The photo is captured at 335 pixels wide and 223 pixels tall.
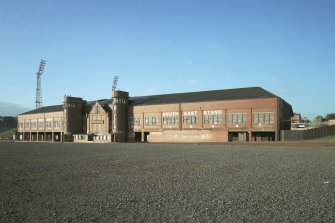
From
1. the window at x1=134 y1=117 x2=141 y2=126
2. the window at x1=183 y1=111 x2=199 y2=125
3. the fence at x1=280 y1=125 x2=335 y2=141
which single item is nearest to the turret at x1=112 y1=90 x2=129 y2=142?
the window at x1=134 y1=117 x2=141 y2=126

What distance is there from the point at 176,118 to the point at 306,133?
25.9 metres

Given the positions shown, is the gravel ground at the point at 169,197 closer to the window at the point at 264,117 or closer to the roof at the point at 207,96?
the window at the point at 264,117

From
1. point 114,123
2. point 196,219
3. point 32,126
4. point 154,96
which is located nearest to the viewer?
point 196,219

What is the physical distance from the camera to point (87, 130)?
85.6 meters

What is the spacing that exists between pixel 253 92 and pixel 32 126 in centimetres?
7172

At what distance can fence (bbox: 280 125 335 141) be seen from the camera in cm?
5346

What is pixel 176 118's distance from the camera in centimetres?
6862

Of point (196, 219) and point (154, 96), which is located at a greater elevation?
point (154, 96)

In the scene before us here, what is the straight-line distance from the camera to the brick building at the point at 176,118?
5778cm

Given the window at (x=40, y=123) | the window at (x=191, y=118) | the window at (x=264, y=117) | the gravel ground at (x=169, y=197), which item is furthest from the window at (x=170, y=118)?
the gravel ground at (x=169, y=197)

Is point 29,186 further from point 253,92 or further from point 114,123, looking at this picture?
point 114,123

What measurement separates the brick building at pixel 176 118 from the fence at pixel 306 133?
1435 millimetres

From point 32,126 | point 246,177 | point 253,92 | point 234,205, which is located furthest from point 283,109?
point 32,126

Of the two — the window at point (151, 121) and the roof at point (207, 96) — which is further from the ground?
the roof at point (207, 96)
